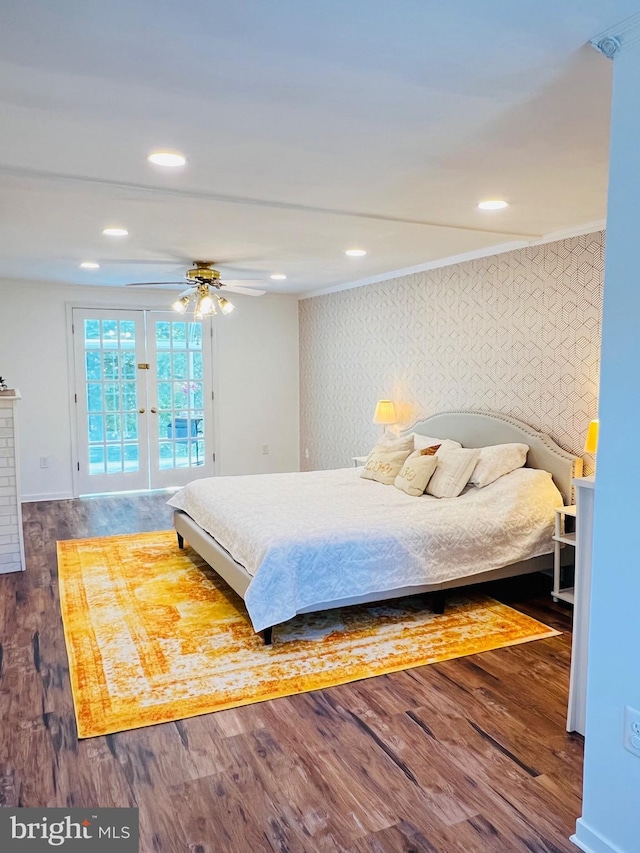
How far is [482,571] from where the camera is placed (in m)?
3.76

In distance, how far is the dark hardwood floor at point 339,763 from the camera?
1973mm

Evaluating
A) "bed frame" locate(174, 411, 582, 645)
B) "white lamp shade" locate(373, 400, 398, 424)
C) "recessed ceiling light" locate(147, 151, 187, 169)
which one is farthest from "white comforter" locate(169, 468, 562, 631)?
"recessed ceiling light" locate(147, 151, 187, 169)

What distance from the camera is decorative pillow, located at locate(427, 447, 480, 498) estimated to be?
4.36 metres

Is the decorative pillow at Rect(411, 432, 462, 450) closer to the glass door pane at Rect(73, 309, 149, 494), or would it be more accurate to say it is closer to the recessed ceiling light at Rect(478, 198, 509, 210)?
the recessed ceiling light at Rect(478, 198, 509, 210)

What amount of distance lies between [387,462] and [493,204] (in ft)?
7.27

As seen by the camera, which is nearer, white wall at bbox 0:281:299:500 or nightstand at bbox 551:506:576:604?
nightstand at bbox 551:506:576:604

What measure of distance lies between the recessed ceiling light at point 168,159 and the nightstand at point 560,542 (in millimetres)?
2913

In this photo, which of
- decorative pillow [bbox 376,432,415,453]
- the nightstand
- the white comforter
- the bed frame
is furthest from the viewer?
decorative pillow [bbox 376,432,415,453]

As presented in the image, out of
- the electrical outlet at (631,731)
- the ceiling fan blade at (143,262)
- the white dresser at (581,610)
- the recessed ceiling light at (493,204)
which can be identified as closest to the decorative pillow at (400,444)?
the recessed ceiling light at (493,204)

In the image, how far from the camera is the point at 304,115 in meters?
2.17

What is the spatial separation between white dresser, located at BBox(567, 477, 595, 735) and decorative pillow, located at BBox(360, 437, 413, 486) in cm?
234

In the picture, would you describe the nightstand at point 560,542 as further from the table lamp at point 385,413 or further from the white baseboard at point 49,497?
the white baseboard at point 49,497

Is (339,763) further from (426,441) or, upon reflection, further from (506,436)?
(426,441)

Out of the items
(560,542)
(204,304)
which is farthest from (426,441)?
(204,304)
